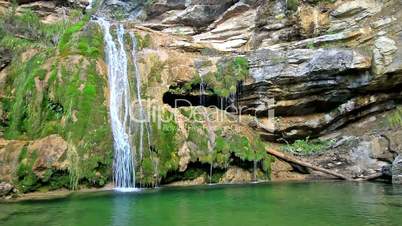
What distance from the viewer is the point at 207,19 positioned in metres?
27.2

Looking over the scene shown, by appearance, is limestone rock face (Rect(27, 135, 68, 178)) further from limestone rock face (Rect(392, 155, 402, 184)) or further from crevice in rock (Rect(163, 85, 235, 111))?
limestone rock face (Rect(392, 155, 402, 184))

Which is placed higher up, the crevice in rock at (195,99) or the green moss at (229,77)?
the green moss at (229,77)

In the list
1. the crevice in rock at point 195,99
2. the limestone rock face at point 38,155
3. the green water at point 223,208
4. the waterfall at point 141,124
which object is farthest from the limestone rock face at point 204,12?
the green water at point 223,208

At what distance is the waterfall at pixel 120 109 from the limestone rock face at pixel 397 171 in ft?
30.9

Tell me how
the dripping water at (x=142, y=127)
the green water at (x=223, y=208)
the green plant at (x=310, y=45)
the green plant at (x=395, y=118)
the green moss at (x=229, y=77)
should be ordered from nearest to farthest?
the green water at (x=223, y=208) < the dripping water at (x=142, y=127) < the green plant at (x=395, y=118) < the green plant at (x=310, y=45) < the green moss at (x=229, y=77)

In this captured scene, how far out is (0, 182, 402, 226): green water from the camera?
8.68 meters

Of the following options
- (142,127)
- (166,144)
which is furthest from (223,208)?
(142,127)

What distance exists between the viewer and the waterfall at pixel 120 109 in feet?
50.6

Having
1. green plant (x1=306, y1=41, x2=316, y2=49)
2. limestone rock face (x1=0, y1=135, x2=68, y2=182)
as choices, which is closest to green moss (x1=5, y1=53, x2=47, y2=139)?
limestone rock face (x1=0, y1=135, x2=68, y2=182)

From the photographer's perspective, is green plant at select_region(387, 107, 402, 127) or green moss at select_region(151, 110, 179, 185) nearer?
green moss at select_region(151, 110, 179, 185)

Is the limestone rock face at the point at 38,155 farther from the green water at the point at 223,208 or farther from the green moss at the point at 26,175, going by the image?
the green water at the point at 223,208

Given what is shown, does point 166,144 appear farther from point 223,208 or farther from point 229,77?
point 223,208

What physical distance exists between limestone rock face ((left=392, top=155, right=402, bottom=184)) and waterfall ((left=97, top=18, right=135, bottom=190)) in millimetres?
9427

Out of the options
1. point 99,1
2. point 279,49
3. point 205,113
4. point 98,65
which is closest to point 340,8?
point 279,49
